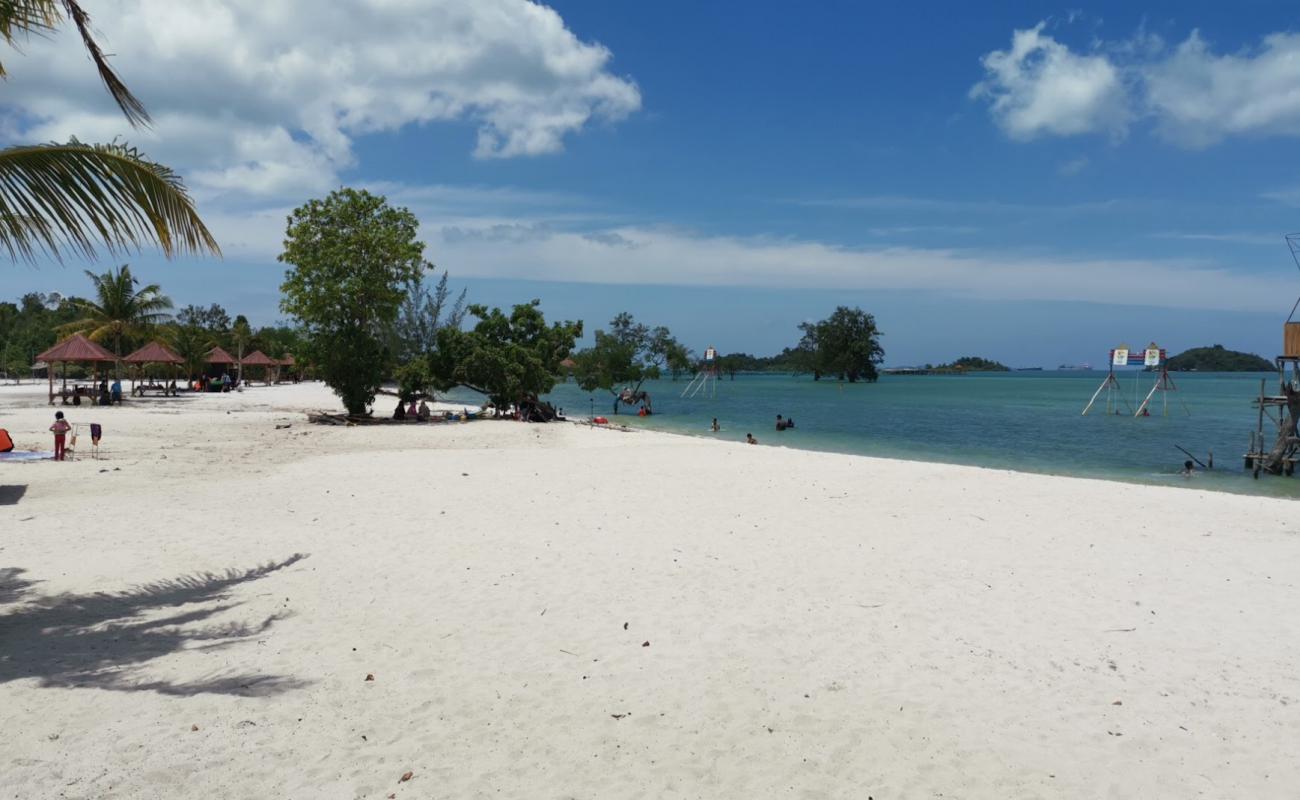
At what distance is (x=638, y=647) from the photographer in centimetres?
586

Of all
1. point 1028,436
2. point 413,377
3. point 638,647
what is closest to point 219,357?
point 413,377

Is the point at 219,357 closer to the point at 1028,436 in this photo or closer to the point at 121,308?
the point at 121,308

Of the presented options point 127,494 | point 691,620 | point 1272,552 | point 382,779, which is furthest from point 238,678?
point 1272,552

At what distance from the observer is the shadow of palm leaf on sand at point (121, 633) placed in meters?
4.95

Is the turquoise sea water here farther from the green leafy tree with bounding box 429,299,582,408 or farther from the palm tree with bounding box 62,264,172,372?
the palm tree with bounding box 62,264,172,372

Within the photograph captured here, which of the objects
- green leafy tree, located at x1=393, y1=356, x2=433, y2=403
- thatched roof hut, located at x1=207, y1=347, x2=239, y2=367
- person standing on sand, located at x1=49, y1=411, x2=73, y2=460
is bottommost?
person standing on sand, located at x1=49, y1=411, x2=73, y2=460

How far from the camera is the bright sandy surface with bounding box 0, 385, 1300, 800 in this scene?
4.07m

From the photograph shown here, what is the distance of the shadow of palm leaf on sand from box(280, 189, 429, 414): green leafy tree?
744 inches

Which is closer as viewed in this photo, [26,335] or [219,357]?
[219,357]

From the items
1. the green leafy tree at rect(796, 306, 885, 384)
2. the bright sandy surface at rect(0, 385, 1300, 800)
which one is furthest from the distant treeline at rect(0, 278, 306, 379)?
the green leafy tree at rect(796, 306, 885, 384)

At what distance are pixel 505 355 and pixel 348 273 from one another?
21.6 feet

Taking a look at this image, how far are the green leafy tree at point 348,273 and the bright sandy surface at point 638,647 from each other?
14293 millimetres

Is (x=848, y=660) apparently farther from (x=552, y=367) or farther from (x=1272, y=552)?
(x=552, y=367)

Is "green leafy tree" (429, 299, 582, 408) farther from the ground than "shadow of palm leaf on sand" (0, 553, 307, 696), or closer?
farther from the ground
